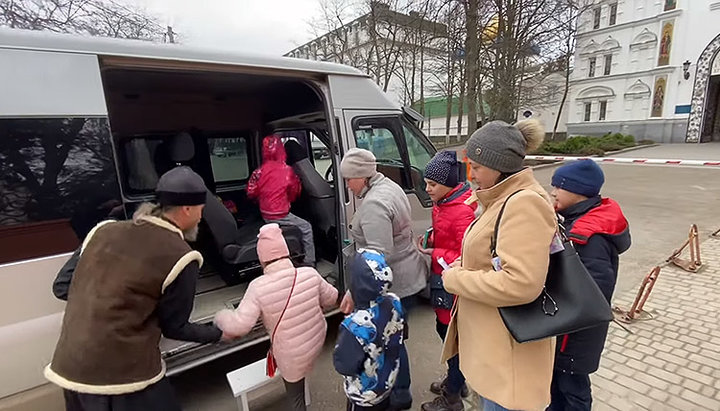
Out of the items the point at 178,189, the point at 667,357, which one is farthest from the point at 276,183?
the point at 667,357

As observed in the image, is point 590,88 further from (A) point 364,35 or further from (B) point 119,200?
(B) point 119,200

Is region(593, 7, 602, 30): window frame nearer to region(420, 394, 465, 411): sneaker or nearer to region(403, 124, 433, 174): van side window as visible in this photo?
region(403, 124, 433, 174): van side window

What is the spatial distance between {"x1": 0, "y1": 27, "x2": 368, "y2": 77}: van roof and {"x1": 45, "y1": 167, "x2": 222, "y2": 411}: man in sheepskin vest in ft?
3.77

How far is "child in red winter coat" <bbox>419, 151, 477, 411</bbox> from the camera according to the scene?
238cm

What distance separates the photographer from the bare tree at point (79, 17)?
11.1 m

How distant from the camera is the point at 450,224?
2.39m

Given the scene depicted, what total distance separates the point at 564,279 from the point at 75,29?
669 inches

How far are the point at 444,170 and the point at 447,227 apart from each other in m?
0.38

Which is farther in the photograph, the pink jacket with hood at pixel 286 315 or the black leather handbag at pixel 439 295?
the black leather handbag at pixel 439 295

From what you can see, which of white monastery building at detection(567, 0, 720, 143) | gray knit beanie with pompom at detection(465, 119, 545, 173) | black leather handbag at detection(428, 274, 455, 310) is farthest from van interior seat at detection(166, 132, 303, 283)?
white monastery building at detection(567, 0, 720, 143)

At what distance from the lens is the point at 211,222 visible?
3.46 m

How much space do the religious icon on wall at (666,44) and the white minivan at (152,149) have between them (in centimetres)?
3484

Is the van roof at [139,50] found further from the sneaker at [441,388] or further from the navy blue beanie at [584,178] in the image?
the sneaker at [441,388]

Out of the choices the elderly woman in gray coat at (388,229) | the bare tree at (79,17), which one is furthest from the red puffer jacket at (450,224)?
the bare tree at (79,17)
